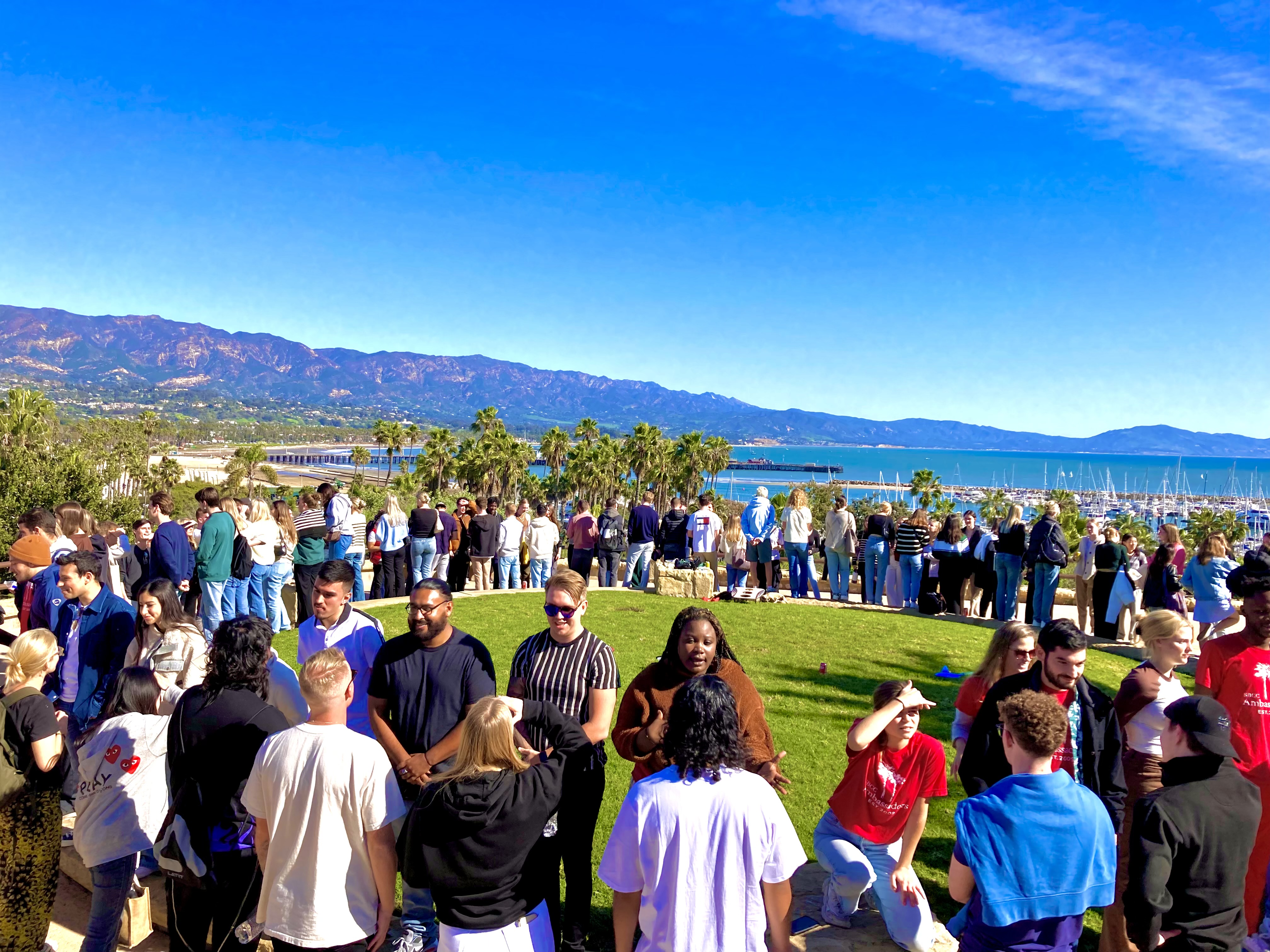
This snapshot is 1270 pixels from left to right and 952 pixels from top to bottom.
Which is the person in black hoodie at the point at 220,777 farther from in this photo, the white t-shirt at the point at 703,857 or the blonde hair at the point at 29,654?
the white t-shirt at the point at 703,857

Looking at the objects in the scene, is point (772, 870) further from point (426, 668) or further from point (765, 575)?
point (765, 575)

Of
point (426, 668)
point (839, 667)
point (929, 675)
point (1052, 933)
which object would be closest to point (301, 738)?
point (426, 668)

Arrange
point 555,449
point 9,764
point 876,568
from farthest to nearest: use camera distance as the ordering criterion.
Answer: point 555,449
point 876,568
point 9,764

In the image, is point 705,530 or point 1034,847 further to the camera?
point 705,530

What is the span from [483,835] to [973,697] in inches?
111

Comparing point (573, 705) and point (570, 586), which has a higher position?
point (570, 586)

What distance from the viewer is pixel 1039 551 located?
35.2 ft

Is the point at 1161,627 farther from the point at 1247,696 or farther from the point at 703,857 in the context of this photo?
the point at 703,857

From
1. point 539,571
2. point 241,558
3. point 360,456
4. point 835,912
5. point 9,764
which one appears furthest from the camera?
point 360,456

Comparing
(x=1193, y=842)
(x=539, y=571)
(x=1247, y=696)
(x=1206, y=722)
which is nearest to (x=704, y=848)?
(x=1193, y=842)

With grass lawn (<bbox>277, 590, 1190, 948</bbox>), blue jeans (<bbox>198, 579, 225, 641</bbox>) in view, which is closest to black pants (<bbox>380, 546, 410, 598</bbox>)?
grass lawn (<bbox>277, 590, 1190, 948</bbox>)

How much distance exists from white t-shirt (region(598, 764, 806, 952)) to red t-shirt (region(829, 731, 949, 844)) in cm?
137

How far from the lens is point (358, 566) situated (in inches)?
432

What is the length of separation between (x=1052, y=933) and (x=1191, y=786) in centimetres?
73
